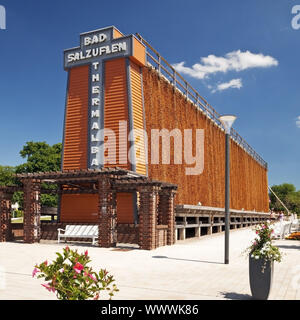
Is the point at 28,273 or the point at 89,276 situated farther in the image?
the point at 28,273

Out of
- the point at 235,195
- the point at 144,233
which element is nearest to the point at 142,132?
the point at 144,233

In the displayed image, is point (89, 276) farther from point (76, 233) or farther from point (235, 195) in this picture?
point (235, 195)

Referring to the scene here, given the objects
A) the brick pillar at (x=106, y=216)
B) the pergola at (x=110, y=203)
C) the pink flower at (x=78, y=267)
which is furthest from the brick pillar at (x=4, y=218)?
the pink flower at (x=78, y=267)

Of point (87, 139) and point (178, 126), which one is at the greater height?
point (178, 126)

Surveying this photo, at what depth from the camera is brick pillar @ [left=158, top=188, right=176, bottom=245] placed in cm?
1745

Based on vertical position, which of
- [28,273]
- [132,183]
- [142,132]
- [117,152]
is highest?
[142,132]

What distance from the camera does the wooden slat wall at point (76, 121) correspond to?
2197cm

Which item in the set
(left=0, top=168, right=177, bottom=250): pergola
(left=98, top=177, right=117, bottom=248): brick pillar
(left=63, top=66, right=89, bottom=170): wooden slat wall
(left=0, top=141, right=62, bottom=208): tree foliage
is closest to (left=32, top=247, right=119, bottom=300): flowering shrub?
(left=0, top=168, right=177, bottom=250): pergola

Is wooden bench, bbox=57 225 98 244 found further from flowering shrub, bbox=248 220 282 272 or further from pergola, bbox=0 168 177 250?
flowering shrub, bbox=248 220 282 272

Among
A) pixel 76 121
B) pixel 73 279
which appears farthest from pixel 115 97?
pixel 73 279
